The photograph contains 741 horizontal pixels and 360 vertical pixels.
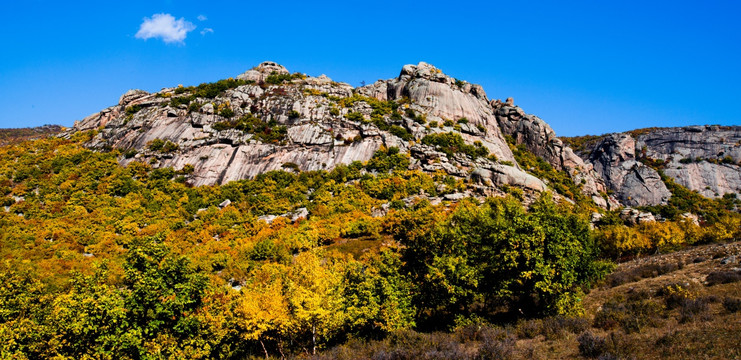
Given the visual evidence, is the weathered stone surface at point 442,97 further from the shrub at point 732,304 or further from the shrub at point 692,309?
the shrub at point 732,304

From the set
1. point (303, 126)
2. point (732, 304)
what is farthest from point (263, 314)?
point (303, 126)

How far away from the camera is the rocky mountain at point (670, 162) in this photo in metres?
89.7

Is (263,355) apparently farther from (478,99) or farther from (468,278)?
(478,99)

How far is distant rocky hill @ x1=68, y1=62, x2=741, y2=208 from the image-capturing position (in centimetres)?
6488

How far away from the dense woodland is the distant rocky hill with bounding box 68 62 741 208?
52.1 feet

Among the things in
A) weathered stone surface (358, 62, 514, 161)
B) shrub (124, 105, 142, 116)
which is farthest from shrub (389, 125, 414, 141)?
shrub (124, 105, 142, 116)

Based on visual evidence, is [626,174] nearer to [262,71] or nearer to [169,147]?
[262,71]

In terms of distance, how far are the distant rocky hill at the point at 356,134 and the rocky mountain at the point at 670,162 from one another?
37cm

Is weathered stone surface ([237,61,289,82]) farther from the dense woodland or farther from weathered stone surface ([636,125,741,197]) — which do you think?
weathered stone surface ([636,125,741,197])

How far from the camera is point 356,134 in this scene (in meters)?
70.2

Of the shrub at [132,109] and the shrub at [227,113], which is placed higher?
the shrub at [132,109]

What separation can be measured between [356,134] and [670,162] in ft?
303

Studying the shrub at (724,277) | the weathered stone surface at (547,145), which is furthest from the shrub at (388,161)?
the shrub at (724,277)

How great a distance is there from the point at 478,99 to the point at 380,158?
36.2m
